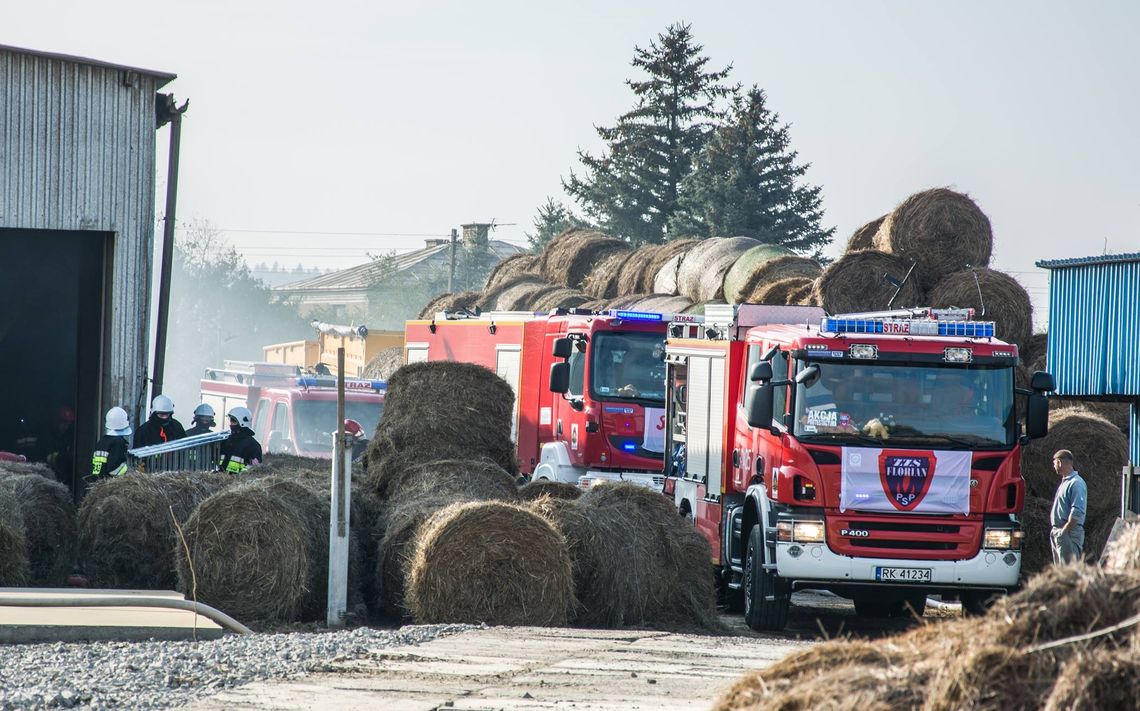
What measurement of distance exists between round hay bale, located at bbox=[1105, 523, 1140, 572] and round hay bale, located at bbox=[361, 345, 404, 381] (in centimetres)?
2500

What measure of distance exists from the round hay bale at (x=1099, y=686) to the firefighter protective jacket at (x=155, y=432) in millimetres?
13416

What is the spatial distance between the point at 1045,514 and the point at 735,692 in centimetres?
1031

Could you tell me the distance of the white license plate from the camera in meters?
12.6

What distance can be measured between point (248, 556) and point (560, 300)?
17.1 meters

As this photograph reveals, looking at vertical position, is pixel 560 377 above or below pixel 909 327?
below

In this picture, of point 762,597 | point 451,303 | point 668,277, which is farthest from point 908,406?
point 451,303

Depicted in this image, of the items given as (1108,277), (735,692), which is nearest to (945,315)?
(1108,277)

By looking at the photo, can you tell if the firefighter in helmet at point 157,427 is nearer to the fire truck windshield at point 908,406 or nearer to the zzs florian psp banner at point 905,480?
the fire truck windshield at point 908,406

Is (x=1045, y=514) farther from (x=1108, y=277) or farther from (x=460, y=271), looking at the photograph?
(x=460, y=271)

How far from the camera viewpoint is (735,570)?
46.4 ft

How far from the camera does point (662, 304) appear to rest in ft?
88.3

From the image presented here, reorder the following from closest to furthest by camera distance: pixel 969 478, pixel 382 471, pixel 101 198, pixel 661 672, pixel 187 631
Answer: pixel 661 672
pixel 187 631
pixel 969 478
pixel 382 471
pixel 101 198

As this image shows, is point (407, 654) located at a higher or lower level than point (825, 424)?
lower

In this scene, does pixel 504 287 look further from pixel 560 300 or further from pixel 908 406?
pixel 908 406
